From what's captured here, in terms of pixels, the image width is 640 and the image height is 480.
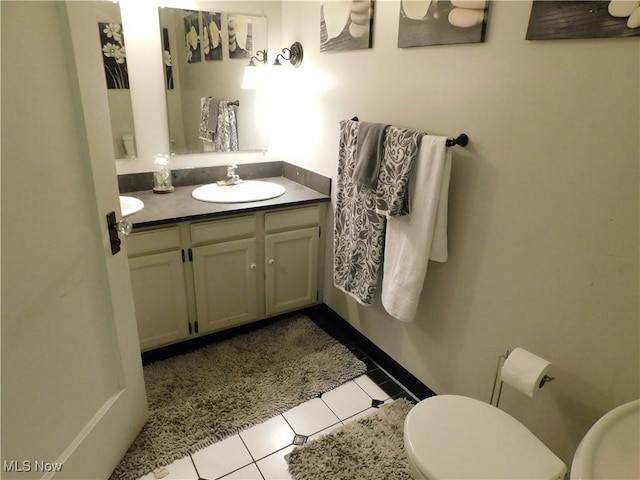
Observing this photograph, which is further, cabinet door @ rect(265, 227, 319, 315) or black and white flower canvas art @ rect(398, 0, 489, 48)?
cabinet door @ rect(265, 227, 319, 315)

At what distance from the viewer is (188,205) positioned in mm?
2053

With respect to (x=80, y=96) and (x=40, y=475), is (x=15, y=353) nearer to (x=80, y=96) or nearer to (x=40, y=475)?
(x=40, y=475)

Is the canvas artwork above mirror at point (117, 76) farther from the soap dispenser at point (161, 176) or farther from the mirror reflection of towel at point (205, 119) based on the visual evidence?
the mirror reflection of towel at point (205, 119)

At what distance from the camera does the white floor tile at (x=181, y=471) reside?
1522 mm

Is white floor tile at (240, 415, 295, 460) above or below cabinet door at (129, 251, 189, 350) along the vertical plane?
below

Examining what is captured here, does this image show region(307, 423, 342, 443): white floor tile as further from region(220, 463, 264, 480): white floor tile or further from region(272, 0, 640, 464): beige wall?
region(272, 0, 640, 464): beige wall

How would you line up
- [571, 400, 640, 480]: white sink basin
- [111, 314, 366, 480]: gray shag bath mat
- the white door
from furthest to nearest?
[111, 314, 366, 480]: gray shag bath mat → the white door → [571, 400, 640, 480]: white sink basin

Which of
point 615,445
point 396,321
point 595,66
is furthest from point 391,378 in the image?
point 595,66

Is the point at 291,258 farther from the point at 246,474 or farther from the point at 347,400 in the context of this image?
the point at 246,474

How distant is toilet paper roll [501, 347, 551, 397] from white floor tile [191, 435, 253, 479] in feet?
3.48

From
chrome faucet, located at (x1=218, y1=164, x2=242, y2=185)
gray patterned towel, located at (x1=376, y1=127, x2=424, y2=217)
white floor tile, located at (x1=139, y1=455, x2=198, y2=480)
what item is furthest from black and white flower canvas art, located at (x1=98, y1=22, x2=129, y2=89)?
white floor tile, located at (x1=139, y1=455, x2=198, y2=480)

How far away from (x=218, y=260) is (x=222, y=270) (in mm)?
65

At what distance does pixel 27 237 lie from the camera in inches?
38.5

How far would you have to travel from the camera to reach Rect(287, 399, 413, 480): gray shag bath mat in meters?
1.54
